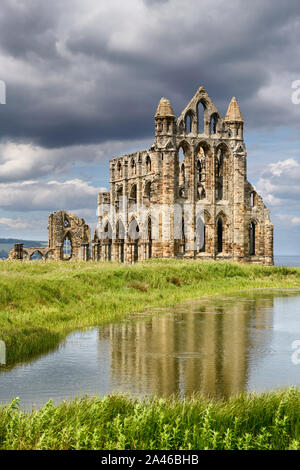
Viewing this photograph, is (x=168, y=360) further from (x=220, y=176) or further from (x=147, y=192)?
(x=220, y=176)

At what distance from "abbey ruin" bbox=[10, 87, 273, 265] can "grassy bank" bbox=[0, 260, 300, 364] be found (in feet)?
37.1

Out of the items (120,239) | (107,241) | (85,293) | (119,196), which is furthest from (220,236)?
(85,293)

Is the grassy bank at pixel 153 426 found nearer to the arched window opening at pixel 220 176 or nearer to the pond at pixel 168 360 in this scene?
the pond at pixel 168 360

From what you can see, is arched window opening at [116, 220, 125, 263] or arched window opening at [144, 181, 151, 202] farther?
Result: arched window opening at [116, 220, 125, 263]

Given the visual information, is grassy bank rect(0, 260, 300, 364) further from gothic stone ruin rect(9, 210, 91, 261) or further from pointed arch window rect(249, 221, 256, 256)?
gothic stone ruin rect(9, 210, 91, 261)

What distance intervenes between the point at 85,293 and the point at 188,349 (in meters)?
9.00

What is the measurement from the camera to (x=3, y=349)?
13422 millimetres

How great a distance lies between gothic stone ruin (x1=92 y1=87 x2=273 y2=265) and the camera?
156 ft

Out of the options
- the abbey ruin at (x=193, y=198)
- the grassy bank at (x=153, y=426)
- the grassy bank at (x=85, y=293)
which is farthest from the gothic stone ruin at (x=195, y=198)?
the grassy bank at (x=153, y=426)

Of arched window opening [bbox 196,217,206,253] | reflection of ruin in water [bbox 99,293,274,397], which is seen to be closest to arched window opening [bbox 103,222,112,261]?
arched window opening [bbox 196,217,206,253]

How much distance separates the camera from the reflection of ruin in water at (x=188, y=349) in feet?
35.9

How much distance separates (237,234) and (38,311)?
113 feet
